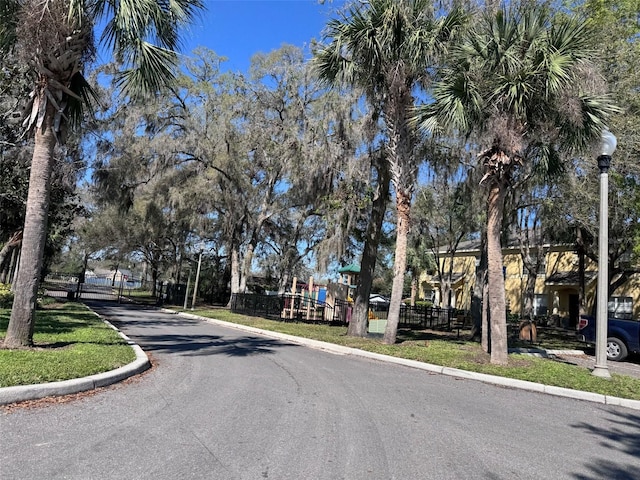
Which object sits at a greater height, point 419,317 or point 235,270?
point 235,270

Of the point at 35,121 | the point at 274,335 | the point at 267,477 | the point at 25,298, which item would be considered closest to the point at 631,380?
the point at 267,477

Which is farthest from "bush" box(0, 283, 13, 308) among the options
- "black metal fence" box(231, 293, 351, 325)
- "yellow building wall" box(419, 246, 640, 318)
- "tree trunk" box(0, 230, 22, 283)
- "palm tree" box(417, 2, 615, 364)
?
"yellow building wall" box(419, 246, 640, 318)

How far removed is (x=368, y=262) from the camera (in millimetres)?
16297

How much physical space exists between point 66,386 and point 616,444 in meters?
6.84

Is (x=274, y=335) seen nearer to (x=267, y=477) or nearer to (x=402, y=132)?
(x=402, y=132)

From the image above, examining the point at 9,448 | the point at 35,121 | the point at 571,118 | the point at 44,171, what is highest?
the point at 571,118

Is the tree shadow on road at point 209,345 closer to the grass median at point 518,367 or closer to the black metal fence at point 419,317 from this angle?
the grass median at point 518,367

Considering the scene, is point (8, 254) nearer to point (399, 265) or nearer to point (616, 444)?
point (399, 265)

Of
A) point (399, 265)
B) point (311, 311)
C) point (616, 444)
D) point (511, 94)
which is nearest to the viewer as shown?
point (616, 444)

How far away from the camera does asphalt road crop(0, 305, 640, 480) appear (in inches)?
167

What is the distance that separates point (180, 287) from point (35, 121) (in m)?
25.3

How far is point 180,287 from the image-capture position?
33.4 metres

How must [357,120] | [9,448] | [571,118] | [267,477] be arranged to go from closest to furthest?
[267,477], [9,448], [571,118], [357,120]

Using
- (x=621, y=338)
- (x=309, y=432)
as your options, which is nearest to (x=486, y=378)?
(x=309, y=432)
